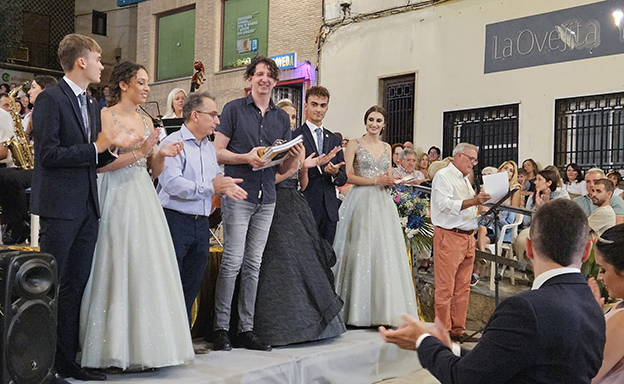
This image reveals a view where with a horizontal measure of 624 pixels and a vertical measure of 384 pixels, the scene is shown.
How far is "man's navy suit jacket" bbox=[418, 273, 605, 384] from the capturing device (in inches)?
79.1

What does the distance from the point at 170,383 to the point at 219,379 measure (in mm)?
269

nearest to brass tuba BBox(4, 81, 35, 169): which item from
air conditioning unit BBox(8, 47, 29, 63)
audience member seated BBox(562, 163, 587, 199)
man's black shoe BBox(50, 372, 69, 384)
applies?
man's black shoe BBox(50, 372, 69, 384)

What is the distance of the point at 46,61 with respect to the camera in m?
25.1

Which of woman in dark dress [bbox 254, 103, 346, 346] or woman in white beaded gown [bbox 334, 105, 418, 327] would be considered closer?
woman in dark dress [bbox 254, 103, 346, 346]

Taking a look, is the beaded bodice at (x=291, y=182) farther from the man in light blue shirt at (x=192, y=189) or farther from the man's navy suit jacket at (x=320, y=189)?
the man in light blue shirt at (x=192, y=189)

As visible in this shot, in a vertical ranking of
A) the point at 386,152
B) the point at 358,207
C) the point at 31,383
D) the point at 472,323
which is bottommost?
the point at 472,323

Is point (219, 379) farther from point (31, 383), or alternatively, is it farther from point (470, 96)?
point (470, 96)

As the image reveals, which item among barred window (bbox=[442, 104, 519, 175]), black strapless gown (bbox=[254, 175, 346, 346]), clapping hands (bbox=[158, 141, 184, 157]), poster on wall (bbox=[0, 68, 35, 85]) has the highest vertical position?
poster on wall (bbox=[0, 68, 35, 85])

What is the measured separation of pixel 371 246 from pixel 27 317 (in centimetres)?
308

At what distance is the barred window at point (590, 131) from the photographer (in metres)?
10.4

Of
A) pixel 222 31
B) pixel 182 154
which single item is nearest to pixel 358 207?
pixel 182 154

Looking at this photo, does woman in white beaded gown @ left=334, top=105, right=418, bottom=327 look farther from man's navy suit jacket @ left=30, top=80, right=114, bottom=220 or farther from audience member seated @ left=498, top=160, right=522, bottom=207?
audience member seated @ left=498, top=160, right=522, bottom=207

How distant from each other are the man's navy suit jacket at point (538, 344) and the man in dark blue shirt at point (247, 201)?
7.87ft

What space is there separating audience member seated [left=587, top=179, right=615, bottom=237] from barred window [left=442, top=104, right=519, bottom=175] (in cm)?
441
